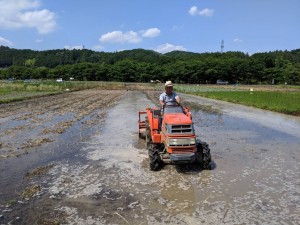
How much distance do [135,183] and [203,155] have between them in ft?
5.46

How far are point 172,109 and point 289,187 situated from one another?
115 inches

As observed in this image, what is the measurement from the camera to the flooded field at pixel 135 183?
5078mm

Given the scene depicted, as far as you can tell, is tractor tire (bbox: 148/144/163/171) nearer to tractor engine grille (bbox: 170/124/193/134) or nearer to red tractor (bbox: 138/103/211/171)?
red tractor (bbox: 138/103/211/171)

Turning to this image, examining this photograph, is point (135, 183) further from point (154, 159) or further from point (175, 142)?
point (175, 142)

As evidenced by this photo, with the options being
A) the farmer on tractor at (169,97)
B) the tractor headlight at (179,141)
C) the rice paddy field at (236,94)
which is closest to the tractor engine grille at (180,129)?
the tractor headlight at (179,141)

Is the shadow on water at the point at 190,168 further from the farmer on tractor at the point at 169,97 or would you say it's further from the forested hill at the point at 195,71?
the forested hill at the point at 195,71

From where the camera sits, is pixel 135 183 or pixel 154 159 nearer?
pixel 135 183

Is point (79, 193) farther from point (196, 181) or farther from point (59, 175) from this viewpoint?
point (196, 181)

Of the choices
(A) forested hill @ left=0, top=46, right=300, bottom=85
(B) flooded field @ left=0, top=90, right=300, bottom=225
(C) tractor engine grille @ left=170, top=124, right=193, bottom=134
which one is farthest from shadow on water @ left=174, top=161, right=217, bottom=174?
(A) forested hill @ left=0, top=46, right=300, bottom=85

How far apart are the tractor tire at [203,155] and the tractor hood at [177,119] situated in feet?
2.20

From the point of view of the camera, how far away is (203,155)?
739cm

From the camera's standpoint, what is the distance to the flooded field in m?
5.08

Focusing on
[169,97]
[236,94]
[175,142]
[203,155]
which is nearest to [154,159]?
[175,142]

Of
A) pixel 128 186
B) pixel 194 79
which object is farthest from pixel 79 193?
pixel 194 79
